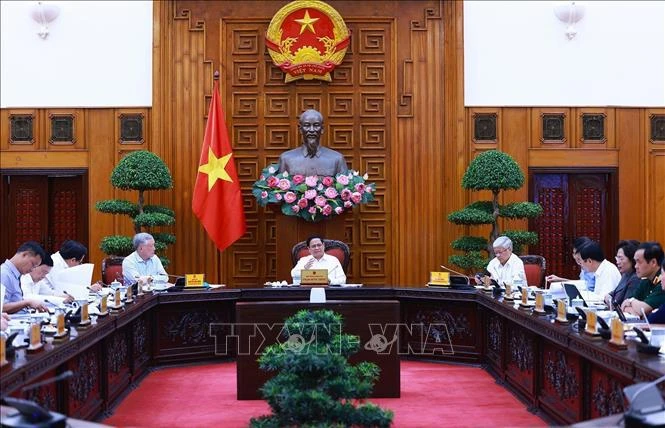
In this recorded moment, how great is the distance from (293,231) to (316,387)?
468 centimetres

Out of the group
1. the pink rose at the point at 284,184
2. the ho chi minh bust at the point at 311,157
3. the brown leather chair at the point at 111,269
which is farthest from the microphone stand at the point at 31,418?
the ho chi minh bust at the point at 311,157

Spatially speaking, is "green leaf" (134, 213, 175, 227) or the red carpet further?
"green leaf" (134, 213, 175, 227)

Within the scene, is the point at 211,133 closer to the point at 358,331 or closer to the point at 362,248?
the point at 362,248

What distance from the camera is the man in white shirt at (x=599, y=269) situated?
6.04m

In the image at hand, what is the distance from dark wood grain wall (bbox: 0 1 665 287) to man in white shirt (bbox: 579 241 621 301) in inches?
127

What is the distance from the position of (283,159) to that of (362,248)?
1.38 m

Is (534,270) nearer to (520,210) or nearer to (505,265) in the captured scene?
(505,265)

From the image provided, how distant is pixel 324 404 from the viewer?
Result: 3.78 metres

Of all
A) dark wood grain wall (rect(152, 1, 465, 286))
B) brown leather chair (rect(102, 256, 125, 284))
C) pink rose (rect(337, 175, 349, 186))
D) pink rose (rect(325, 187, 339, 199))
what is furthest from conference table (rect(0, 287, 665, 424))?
dark wood grain wall (rect(152, 1, 465, 286))

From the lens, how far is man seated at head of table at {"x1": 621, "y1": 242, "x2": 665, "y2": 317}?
5.03 metres

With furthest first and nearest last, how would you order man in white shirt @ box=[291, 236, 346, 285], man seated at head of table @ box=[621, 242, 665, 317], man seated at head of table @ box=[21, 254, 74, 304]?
man in white shirt @ box=[291, 236, 346, 285] < man seated at head of table @ box=[21, 254, 74, 304] < man seated at head of table @ box=[621, 242, 665, 317]

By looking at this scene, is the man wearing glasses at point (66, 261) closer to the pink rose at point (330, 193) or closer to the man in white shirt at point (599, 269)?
the pink rose at point (330, 193)

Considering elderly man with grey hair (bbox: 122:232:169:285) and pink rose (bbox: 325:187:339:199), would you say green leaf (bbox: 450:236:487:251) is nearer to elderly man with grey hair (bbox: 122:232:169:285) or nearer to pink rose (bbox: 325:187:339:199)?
pink rose (bbox: 325:187:339:199)

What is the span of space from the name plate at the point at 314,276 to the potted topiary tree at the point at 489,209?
2.16 metres
